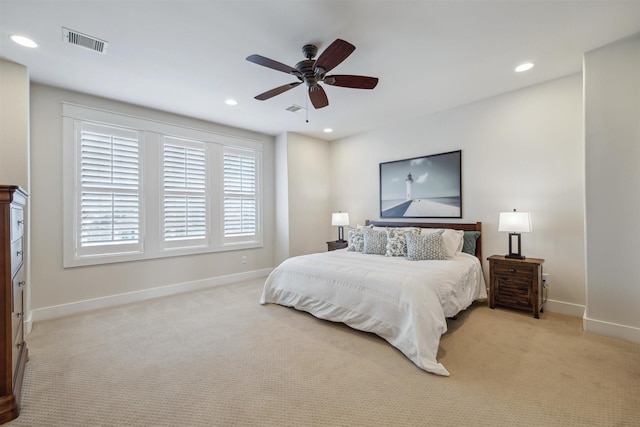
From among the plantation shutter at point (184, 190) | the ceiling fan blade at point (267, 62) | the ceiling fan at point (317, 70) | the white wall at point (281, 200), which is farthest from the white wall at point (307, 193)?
the ceiling fan blade at point (267, 62)

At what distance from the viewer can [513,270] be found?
3307mm

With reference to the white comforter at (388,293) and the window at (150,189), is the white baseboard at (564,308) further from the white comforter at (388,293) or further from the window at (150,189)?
the window at (150,189)

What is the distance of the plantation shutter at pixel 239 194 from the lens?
4.99 metres

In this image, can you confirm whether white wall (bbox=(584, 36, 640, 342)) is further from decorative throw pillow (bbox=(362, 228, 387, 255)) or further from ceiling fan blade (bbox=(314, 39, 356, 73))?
ceiling fan blade (bbox=(314, 39, 356, 73))

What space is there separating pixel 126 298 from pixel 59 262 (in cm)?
89

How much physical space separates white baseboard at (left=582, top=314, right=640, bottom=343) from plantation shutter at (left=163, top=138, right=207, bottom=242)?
5.01 meters

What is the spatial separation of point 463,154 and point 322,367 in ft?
11.5

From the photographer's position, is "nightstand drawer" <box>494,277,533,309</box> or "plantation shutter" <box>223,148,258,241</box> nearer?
"nightstand drawer" <box>494,277,533,309</box>

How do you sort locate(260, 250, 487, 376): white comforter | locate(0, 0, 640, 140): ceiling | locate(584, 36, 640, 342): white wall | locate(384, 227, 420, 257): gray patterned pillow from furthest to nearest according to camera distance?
1. locate(384, 227, 420, 257): gray patterned pillow
2. locate(584, 36, 640, 342): white wall
3. locate(260, 250, 487, 376): white comforter
4. locate(0, 0, 640, 140): ceiling

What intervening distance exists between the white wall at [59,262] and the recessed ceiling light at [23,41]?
97cm

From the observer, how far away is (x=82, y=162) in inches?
141

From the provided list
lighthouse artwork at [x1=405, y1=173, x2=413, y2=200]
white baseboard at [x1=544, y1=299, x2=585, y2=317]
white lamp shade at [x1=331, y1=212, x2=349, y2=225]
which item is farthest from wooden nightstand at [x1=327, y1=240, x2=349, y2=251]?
white baseboard at [x1=544, y1=299, x2=585, y2=317]

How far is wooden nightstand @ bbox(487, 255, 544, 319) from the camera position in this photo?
3.15 meters

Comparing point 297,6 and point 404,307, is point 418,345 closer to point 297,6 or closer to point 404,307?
point 404,307
